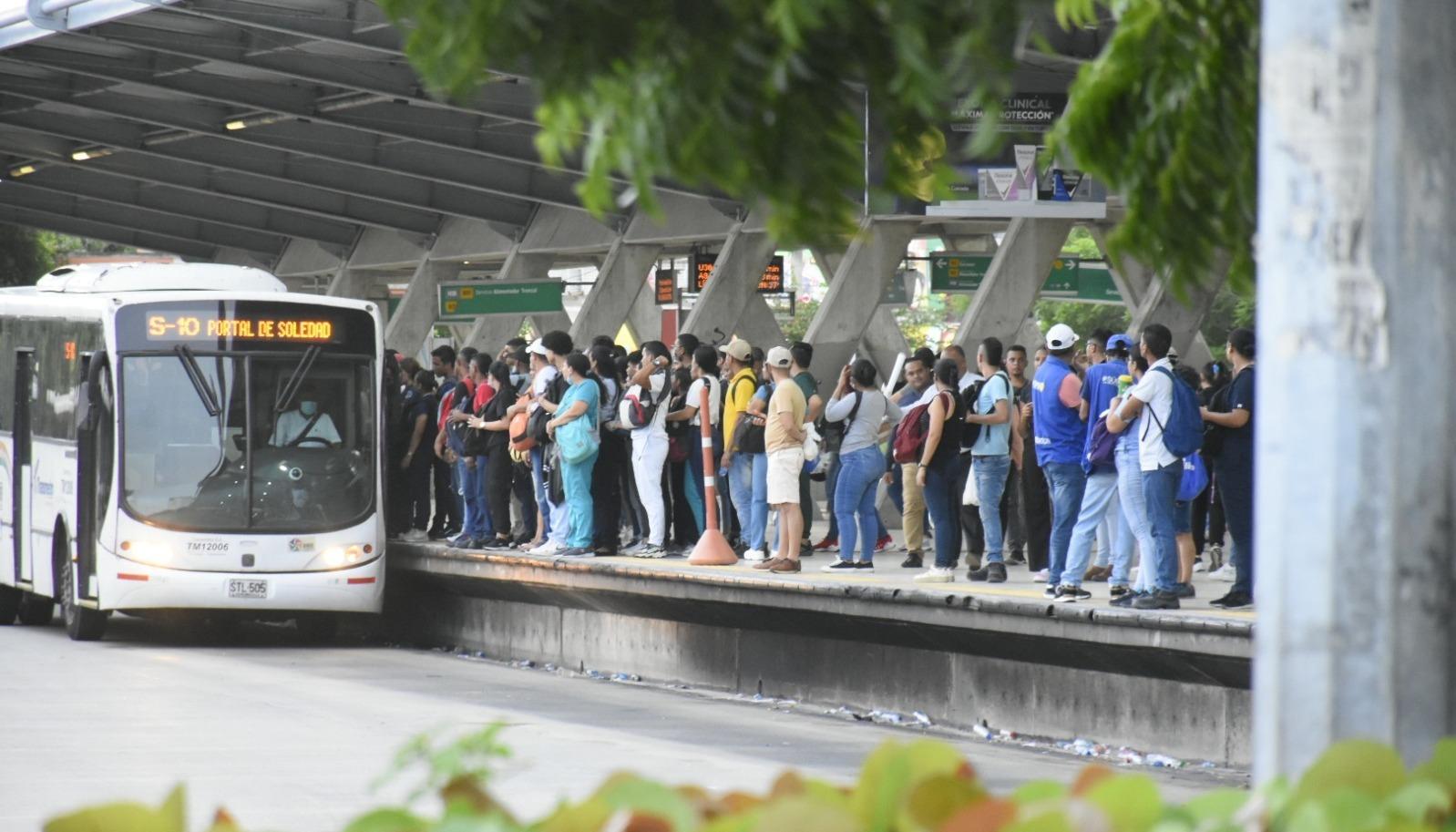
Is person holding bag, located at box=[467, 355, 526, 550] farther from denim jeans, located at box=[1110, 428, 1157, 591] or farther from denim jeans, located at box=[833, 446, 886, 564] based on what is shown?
denim jeans, located at box=[1110, 428, 1157, 591]

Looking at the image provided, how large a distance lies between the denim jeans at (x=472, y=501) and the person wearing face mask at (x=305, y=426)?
1.52m

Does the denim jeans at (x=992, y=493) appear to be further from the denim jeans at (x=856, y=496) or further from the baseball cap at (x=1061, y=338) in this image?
the denim jeans at (x=856, y=496)

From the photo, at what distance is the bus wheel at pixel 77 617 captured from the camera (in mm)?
18391

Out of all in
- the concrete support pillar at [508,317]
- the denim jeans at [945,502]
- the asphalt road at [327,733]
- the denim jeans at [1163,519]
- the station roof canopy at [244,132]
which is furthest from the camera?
the concrete support pillar at [508,317]

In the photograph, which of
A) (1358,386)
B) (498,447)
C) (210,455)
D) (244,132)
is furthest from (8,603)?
(1358,386)

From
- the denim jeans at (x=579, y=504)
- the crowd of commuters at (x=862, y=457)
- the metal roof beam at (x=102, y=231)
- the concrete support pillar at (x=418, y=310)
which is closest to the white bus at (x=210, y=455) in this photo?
the crowd of commuters at (x=862, y=457)

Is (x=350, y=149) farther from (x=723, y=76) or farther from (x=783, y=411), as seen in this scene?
(x=723, y=76)

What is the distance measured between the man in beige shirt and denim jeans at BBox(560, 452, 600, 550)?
212cm

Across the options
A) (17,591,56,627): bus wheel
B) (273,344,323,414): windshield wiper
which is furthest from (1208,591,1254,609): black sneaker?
(17,591,56,627): bus wheel

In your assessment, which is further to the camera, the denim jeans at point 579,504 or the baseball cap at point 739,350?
the denim jeans at point 579,504

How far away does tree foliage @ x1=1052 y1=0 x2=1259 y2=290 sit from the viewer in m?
4.76

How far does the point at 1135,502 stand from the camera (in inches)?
511

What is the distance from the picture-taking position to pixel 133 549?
17.7 m

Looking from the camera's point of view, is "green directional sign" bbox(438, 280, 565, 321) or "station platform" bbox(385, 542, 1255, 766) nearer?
"station platform" bbox(385, 542, 1255, 766)
